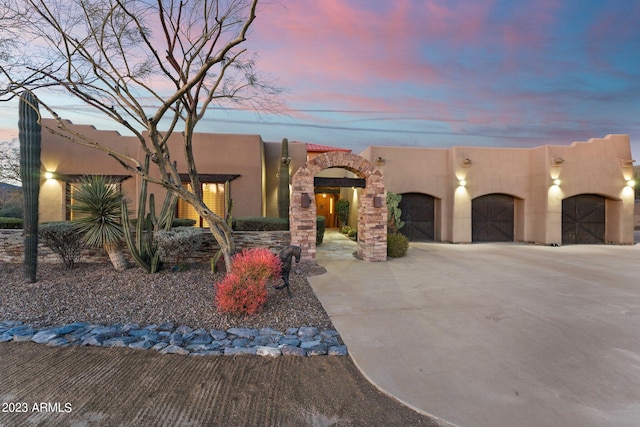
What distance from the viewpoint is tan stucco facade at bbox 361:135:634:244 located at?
1253 cm

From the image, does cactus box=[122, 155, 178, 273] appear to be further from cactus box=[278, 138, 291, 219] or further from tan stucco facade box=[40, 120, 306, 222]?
cactus box=[278, 138, 291, 219]

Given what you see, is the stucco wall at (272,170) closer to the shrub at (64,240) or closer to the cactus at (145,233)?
the cactus at (145,233)

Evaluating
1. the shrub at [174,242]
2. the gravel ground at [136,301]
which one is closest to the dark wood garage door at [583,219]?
the gravel ground at [136,301]

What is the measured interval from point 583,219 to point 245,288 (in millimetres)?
16679

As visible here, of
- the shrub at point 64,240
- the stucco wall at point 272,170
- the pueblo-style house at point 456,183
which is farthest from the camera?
the stucco wall at point 272,170

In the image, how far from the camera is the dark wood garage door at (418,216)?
13492 millimetres

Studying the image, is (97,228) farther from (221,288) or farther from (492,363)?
(492,363)

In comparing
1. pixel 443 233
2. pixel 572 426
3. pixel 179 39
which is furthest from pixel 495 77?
pixel 572 426

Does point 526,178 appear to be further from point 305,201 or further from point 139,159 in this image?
point 139,159

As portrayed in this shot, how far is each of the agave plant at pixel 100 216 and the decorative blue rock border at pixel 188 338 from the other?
2.26m

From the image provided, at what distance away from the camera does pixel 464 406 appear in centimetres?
225

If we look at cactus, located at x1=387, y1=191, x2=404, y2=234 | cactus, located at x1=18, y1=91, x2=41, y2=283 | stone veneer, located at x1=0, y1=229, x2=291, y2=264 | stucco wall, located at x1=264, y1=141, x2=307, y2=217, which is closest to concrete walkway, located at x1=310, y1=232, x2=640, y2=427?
stone veneer, located at x1=0, y1=229, x2=291, y2=264

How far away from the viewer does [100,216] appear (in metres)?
5.97

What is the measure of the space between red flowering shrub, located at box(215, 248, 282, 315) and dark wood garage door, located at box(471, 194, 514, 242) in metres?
12.3
